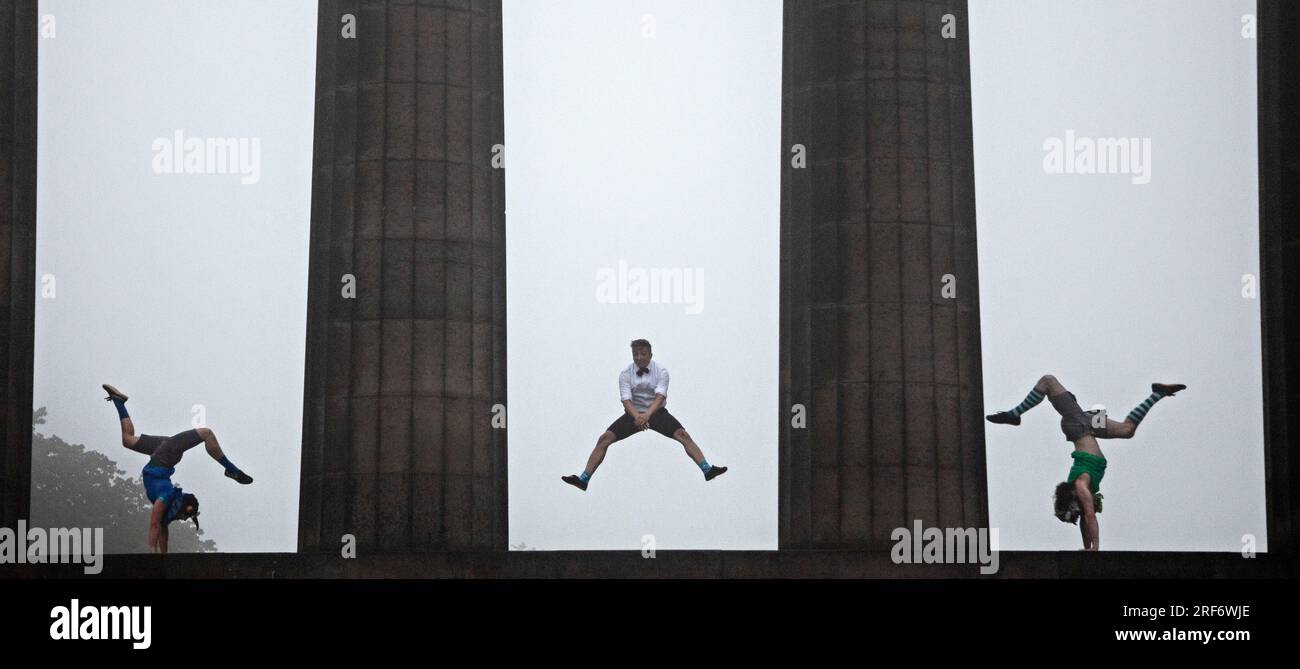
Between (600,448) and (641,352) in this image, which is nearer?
(641,352)

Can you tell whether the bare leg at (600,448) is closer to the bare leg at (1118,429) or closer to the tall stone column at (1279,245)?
the bare leg at (1118,429)

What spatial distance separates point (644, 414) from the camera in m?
53.8

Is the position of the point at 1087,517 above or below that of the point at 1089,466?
below

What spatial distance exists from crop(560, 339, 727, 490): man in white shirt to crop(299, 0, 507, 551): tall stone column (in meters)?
3.20

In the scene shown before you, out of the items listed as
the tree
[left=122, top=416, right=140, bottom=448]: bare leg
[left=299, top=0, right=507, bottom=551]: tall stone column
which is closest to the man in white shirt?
[left=299, top=0, right=507, bottom=551]: tall stone column

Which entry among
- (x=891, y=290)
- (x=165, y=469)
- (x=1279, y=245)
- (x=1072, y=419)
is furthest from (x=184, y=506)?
(x=1279, y=245)

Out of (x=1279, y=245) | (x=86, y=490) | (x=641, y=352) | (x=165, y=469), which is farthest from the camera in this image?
(x=86, y=490)

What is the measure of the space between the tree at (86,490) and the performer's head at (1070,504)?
118 meters

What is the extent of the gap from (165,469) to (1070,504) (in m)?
23.9

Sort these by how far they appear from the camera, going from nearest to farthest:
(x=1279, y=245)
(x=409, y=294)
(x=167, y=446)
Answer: (x=409, y=294) → (x=167, y=446) → (x=1279, y=245)

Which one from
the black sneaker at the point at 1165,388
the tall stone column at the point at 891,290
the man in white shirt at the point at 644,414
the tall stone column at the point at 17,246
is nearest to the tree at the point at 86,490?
the tall stone column at the point at 17,246

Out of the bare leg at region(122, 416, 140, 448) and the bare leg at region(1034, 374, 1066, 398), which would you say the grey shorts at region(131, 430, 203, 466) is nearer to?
the bare leg at region(122, 416, 140, 448)

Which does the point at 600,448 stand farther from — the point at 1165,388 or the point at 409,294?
the point at 1165,388
